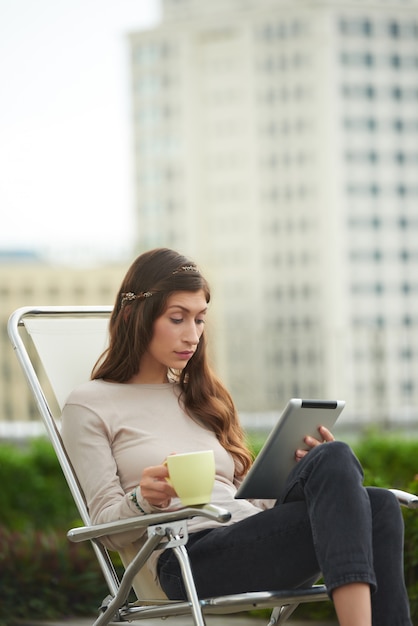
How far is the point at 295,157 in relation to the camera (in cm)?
8038

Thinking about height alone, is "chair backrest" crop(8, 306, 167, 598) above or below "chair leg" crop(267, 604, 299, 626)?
above

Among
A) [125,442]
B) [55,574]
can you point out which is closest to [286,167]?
[55,574]

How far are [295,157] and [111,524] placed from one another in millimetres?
79815

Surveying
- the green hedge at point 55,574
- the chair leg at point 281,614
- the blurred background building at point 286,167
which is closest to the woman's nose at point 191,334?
the chair leg at point 281,614

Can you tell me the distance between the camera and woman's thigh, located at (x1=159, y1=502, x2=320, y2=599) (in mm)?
1844

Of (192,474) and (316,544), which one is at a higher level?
(192,474)

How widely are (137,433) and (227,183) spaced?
80.5 metres

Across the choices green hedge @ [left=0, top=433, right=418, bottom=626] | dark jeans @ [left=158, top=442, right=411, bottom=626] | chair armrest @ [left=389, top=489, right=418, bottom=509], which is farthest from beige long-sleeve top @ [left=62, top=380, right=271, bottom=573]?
green hedge @ [left=0, top=433, right=418, bottom=626]

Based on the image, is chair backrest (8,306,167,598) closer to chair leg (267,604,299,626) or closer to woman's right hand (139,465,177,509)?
woman's right hand (139,465,177,509)

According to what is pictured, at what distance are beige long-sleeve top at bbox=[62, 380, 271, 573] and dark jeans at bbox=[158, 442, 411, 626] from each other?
108 mm

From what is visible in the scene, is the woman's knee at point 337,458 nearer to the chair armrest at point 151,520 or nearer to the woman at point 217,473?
the woman at point 217,473

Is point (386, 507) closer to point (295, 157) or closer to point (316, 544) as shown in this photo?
point (316, 544)

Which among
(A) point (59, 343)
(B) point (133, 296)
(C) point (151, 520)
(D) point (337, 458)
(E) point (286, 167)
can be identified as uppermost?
(E) point (286, 167)

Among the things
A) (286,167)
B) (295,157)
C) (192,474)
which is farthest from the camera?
(286,167)
